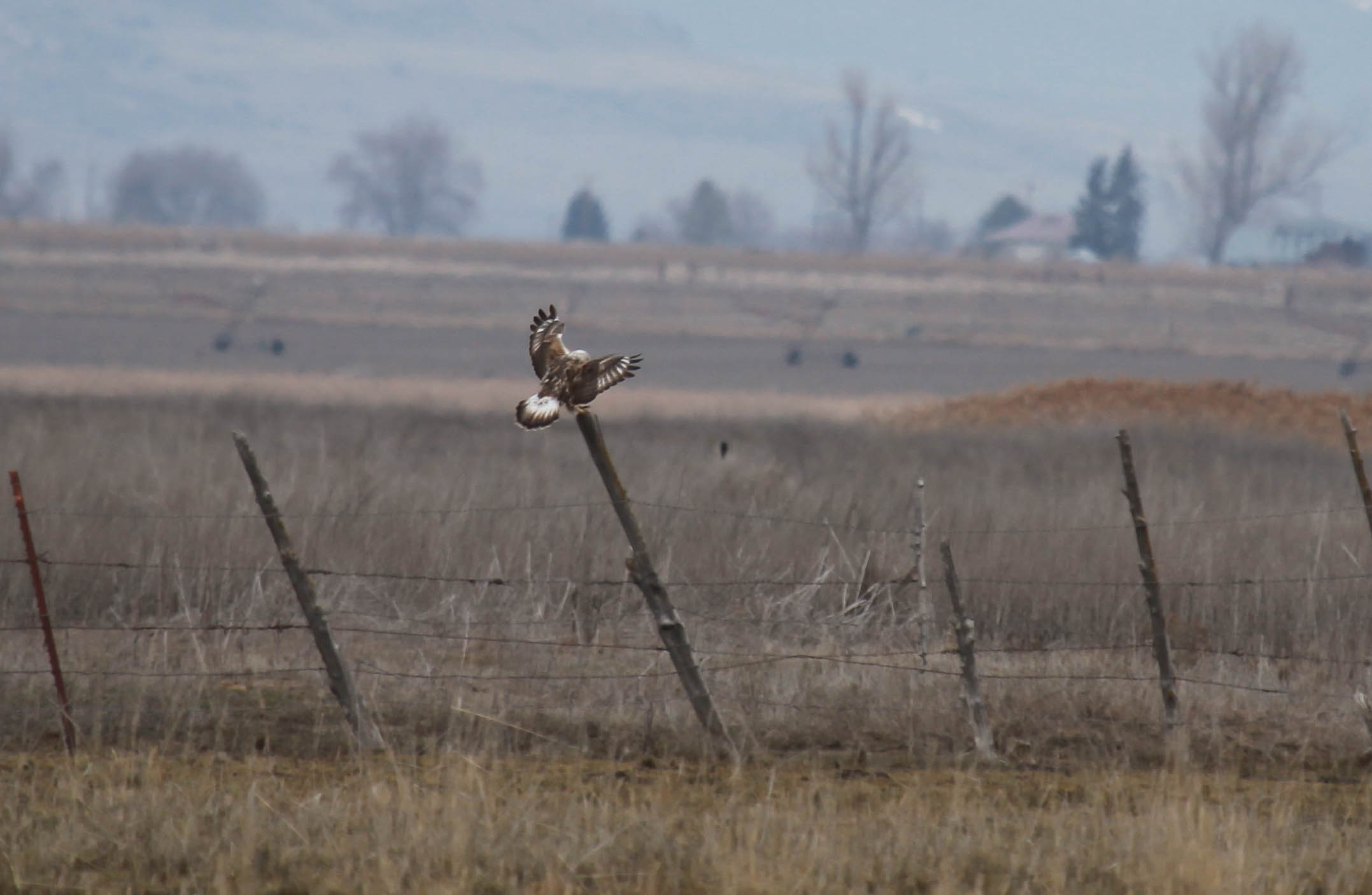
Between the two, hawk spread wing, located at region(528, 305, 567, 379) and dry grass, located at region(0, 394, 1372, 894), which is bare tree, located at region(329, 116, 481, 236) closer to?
dry grass, located at region(0, 394, 1372, 894)

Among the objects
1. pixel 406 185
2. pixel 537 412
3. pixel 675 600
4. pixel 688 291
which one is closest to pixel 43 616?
pixel 537 412

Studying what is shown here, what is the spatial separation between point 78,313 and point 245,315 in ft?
18.1

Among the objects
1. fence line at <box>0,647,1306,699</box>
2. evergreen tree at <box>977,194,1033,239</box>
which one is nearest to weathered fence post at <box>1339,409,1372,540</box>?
fence line at <box>0,647,1306,699</box>

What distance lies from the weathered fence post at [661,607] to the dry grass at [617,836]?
0.53 metres

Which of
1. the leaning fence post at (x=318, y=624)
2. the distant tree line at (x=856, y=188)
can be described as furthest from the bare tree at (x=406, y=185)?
the leaning fence post at (x=318, y=624)

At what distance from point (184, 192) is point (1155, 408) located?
500ft

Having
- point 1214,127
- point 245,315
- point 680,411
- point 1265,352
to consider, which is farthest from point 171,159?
point 680,411

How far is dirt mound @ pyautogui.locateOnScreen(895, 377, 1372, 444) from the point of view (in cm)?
2897

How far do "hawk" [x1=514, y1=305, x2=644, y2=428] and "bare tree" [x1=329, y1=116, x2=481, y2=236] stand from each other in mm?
152366

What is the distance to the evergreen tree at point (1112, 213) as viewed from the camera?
11988 centimetres

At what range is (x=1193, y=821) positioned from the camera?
23.2 feet

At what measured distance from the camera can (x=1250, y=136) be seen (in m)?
132

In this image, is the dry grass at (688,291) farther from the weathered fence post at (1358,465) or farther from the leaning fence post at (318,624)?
the leaning fence post at (318,624)

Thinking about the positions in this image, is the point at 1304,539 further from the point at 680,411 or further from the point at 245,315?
the point at 245,315
